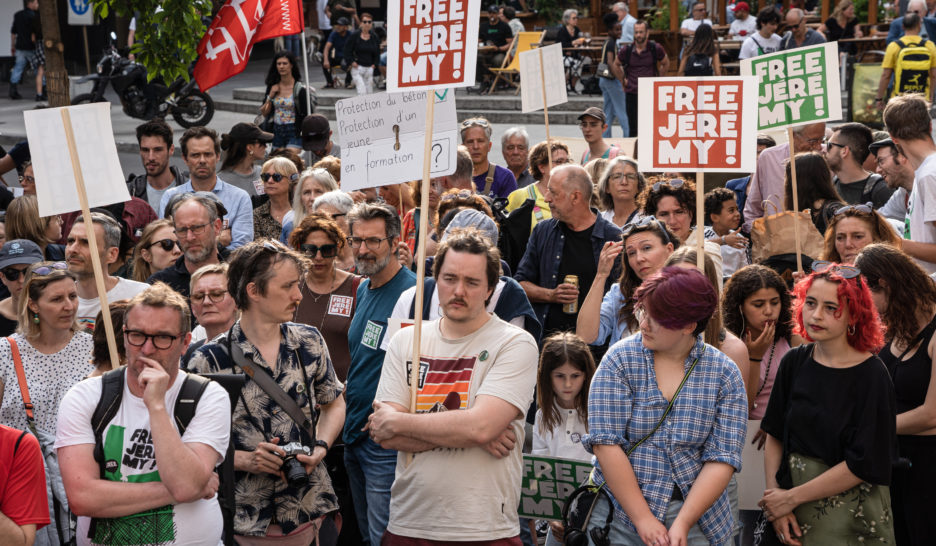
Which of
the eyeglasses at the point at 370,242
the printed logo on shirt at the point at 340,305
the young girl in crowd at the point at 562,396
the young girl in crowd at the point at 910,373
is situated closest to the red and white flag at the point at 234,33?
the printed logo on shirt at the point at 340,305

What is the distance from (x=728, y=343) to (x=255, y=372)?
1.99 meters

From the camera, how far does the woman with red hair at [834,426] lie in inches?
158

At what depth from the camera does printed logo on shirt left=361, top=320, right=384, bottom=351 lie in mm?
4973

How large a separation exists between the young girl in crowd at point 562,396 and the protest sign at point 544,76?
4778mm

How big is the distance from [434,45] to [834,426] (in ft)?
7.48

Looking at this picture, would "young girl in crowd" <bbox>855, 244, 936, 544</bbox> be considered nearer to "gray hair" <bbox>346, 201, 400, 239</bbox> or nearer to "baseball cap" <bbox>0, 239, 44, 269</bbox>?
"gray hair" <bbox>346, 201, 400, 239</bbox>

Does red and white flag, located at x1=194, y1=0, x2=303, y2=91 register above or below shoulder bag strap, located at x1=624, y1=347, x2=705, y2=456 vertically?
above

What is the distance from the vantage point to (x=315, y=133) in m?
9.98

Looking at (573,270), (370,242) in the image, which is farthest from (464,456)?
(573,270)

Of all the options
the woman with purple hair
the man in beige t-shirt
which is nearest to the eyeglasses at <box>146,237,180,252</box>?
the man in beige t-shirt

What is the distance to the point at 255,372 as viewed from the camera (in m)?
4.17

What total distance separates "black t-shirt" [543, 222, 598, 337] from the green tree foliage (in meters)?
5.33

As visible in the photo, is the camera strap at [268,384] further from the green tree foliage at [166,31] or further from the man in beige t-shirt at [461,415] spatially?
the green tree foliage at [166,31]

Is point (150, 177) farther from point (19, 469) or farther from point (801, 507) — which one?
point (801, 507)
